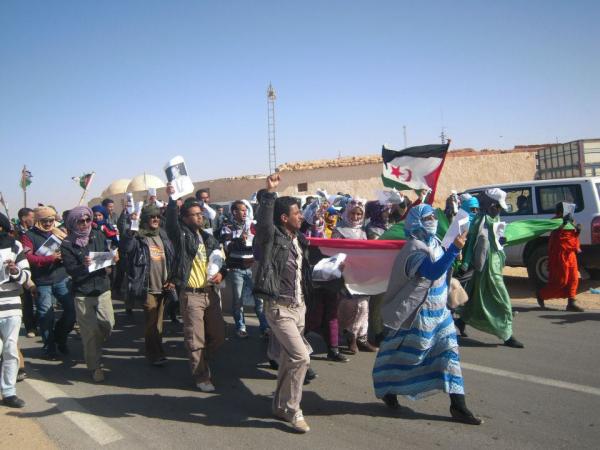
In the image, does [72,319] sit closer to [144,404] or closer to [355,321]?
[144,404]

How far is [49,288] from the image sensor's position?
6520 millimetres

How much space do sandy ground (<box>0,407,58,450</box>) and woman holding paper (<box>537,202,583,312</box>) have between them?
6.92 meters

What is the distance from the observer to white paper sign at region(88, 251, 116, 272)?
5.30 metres

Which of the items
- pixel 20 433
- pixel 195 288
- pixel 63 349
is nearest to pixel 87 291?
pixel 195 288

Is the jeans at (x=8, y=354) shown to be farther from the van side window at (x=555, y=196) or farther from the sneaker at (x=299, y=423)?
the van side window at (x=555, y=196)

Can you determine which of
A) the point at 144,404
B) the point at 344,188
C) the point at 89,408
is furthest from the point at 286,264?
the point at 344,188

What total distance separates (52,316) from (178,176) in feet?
8.80

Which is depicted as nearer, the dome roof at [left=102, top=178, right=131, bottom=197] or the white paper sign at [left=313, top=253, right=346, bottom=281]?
the white paper sign at [left=313, top=253, right=346, bottom=281]

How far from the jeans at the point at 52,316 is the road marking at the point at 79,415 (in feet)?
3.22

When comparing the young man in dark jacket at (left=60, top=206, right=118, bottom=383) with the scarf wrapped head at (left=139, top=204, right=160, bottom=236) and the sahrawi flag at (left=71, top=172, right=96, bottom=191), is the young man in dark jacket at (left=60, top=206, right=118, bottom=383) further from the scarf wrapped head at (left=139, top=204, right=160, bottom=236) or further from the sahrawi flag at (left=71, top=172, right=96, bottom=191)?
the sahrawi flag at (left=71, top=172, right=96, bottom=191)

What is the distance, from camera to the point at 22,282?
4.84m

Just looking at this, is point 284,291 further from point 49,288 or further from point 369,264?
point 49,288

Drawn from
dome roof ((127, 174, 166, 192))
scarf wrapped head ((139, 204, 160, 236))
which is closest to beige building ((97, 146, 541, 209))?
dome roof ((127, 174, 166, 192))

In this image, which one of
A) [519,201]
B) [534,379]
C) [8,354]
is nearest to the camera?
[8,354]
